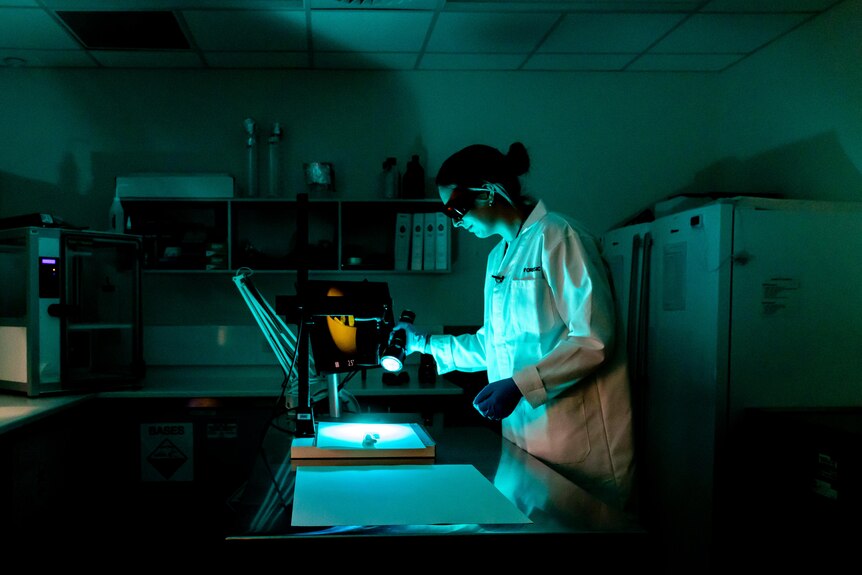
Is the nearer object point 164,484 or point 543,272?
point 543,272

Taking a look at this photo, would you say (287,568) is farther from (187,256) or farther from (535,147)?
(535,147)

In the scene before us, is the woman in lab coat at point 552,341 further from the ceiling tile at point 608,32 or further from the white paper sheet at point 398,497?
the ceiling tile at point 608,32

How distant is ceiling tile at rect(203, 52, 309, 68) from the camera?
3.32 meters

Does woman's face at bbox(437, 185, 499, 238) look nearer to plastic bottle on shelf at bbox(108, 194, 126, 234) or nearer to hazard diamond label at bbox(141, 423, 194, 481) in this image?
hazard diamond label at bbox(141, 423, 194, 481)

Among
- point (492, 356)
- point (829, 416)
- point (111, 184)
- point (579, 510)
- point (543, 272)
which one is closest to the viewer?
point (579, 510)

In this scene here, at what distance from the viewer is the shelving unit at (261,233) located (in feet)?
10.7

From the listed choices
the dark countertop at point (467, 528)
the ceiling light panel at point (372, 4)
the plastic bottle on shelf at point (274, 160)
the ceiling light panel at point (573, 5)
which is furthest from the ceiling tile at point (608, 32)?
the dark countertop at point (467, 528)

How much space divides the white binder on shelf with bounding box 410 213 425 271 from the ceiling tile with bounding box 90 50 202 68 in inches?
60.6

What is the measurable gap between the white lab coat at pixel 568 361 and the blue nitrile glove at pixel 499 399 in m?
0.02

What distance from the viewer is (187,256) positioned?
3.25 metres

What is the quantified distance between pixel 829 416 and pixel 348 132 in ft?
9.13

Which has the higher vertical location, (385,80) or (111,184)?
(385,80)

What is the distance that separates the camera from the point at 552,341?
163 centimetres

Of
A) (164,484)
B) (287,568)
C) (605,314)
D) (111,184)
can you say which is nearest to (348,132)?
(111,184)
